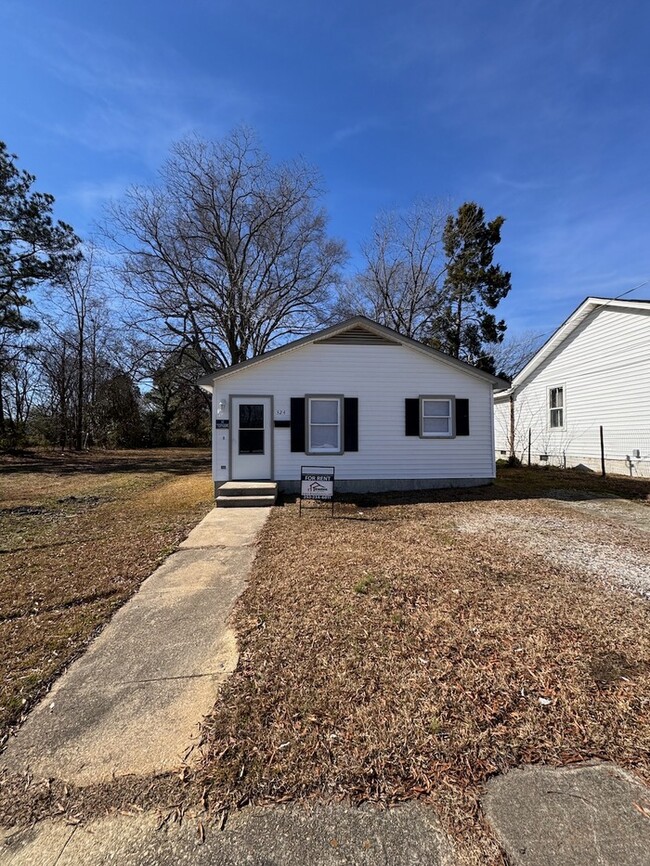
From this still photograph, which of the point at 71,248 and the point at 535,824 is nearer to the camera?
the point at 535,824

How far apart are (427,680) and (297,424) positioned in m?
7.58

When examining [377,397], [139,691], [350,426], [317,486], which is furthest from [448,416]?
[139,691]

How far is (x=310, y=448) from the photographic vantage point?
32.6 feet

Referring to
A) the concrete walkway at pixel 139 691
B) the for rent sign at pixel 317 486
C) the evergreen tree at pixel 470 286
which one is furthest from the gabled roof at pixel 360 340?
the evergreen tree at pixel 470 286

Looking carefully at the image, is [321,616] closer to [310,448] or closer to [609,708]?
[609,708]

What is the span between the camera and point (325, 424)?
32.8ft

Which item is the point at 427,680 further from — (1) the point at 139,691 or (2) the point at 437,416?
(2) the point at 437,416

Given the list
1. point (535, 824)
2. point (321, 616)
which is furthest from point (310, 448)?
point (535, 824)

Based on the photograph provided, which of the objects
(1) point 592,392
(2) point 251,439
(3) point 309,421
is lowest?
(2) point 251,439

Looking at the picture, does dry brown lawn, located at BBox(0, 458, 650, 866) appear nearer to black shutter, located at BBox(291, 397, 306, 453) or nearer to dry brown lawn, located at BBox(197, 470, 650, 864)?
dry brown lawn, located at BBox(197, 470, 650, 864)

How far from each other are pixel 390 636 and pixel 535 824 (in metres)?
1.48

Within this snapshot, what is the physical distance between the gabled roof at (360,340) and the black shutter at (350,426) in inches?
61.4

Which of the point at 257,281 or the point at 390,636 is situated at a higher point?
the point at 257,281

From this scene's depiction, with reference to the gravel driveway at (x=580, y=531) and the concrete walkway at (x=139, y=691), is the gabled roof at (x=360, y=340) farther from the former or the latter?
the concrete walkway at (x=139, y=691)
